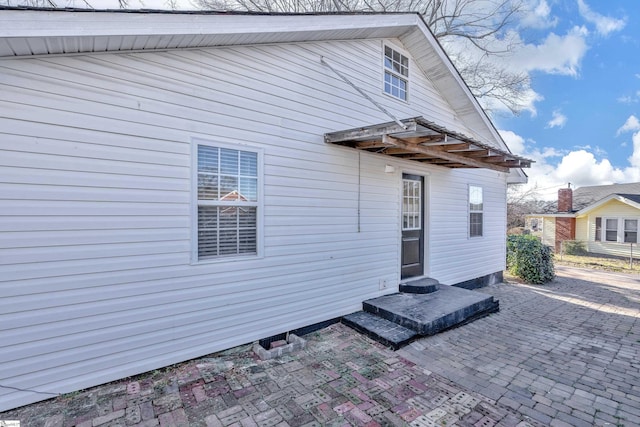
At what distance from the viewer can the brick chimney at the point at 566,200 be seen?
58.5 feet

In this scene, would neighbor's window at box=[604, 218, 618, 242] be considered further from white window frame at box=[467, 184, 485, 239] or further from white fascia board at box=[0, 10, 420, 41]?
white fascia board at box=[0, 10, 420, 41]

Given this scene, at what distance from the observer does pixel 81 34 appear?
2447 mm

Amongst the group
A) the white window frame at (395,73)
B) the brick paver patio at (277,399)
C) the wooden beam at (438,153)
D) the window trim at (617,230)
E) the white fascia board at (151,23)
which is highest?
the white window frame at (395,73)

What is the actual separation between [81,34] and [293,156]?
97.8 inches

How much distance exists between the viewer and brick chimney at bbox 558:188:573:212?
17.8 metres

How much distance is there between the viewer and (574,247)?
1659cm

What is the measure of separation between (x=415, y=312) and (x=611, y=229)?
1866 cm

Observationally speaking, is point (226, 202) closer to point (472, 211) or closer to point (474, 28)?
point (472, 211)

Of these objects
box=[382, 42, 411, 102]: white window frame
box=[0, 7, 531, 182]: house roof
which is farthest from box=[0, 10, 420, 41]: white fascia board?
box=[382, 42, 411, 102]: white window frame

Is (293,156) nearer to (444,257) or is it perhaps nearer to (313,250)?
(313,250)

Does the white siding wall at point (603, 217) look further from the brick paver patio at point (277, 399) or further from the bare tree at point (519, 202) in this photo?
the brick paver patio at point (277, 399)

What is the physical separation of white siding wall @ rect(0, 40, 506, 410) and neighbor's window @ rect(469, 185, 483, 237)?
3.99 metres

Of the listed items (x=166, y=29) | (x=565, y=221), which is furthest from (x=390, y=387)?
(x=565, y=221)

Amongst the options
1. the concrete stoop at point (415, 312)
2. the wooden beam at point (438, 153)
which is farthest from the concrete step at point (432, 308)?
the wooden beam at point (438, 153)
